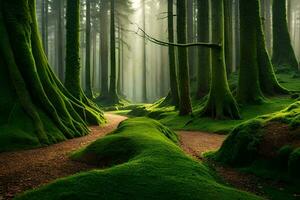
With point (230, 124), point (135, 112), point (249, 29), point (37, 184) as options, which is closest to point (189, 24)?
point (135, 112)

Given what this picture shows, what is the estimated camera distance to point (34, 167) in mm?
8430

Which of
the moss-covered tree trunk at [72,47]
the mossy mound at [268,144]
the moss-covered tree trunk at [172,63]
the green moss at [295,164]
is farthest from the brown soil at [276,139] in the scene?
the moss-covered tree trunk at [172,63]

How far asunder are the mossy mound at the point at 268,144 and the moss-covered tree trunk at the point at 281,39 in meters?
17.0

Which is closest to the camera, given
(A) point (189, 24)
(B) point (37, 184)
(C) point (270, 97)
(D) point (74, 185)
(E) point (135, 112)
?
(D) point (74, 185)

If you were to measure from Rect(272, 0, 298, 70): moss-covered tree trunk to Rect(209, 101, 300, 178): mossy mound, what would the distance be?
17037mm

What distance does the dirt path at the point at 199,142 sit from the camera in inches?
447

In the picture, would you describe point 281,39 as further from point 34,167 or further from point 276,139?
point 34,167

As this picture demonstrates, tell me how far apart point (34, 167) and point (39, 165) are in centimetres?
20

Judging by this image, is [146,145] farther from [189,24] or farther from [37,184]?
[189,24]

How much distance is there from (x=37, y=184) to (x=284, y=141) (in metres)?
5.22

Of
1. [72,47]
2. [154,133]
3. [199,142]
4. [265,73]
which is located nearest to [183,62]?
[265,73]

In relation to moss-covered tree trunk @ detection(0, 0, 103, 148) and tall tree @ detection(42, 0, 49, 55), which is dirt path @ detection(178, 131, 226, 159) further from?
tall tree @ detection(42, 0, 49, 55)

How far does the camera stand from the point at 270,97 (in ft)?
61.5

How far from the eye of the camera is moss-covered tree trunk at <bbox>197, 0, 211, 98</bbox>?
21984mm
